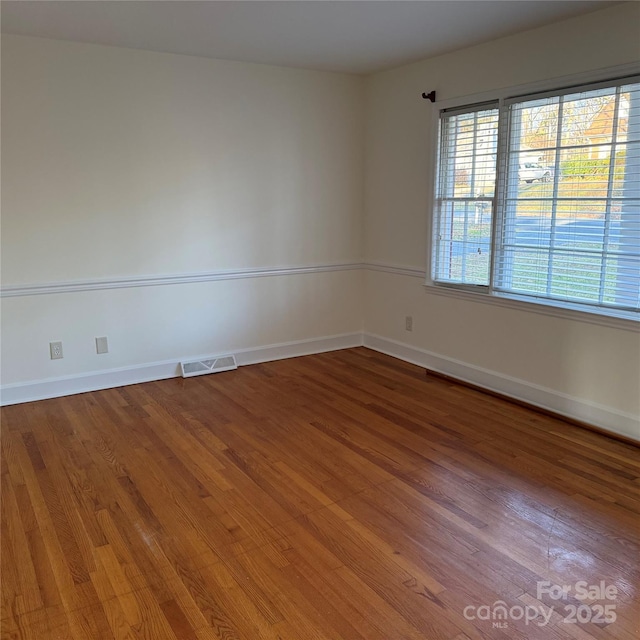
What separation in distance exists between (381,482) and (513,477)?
0.67 m

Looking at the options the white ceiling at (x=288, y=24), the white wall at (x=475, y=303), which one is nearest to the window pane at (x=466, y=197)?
the white wall at (x=475, y=303)

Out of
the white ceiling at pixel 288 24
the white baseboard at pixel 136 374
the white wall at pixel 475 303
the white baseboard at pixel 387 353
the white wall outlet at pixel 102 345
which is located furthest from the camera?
the white wall outlet at pixel 102 345

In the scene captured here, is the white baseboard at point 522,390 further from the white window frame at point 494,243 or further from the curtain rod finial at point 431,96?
the curtain rod finial at point 431,96

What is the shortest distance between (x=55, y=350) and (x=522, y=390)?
127 inches

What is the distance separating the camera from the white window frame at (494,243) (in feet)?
10.4

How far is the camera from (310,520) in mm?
2451

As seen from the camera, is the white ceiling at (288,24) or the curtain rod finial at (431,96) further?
the curtain rod finial at (431,96)

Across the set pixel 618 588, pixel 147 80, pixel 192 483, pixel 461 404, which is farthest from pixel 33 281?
pixel 618 588

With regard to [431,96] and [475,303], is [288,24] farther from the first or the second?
[475,303]

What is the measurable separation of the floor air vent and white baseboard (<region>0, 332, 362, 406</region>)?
2.3 inches

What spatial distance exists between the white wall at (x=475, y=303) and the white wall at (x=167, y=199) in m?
0.34

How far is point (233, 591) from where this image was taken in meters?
2.02

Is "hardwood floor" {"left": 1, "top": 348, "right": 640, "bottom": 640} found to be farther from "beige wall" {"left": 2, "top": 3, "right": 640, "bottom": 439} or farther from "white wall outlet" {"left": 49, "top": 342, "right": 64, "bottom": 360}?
"beige wall" {"left": 2, "top": 3, "right": 640, "bottom": 439}

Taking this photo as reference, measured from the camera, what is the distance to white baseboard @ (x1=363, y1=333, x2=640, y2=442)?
10.7 ft
